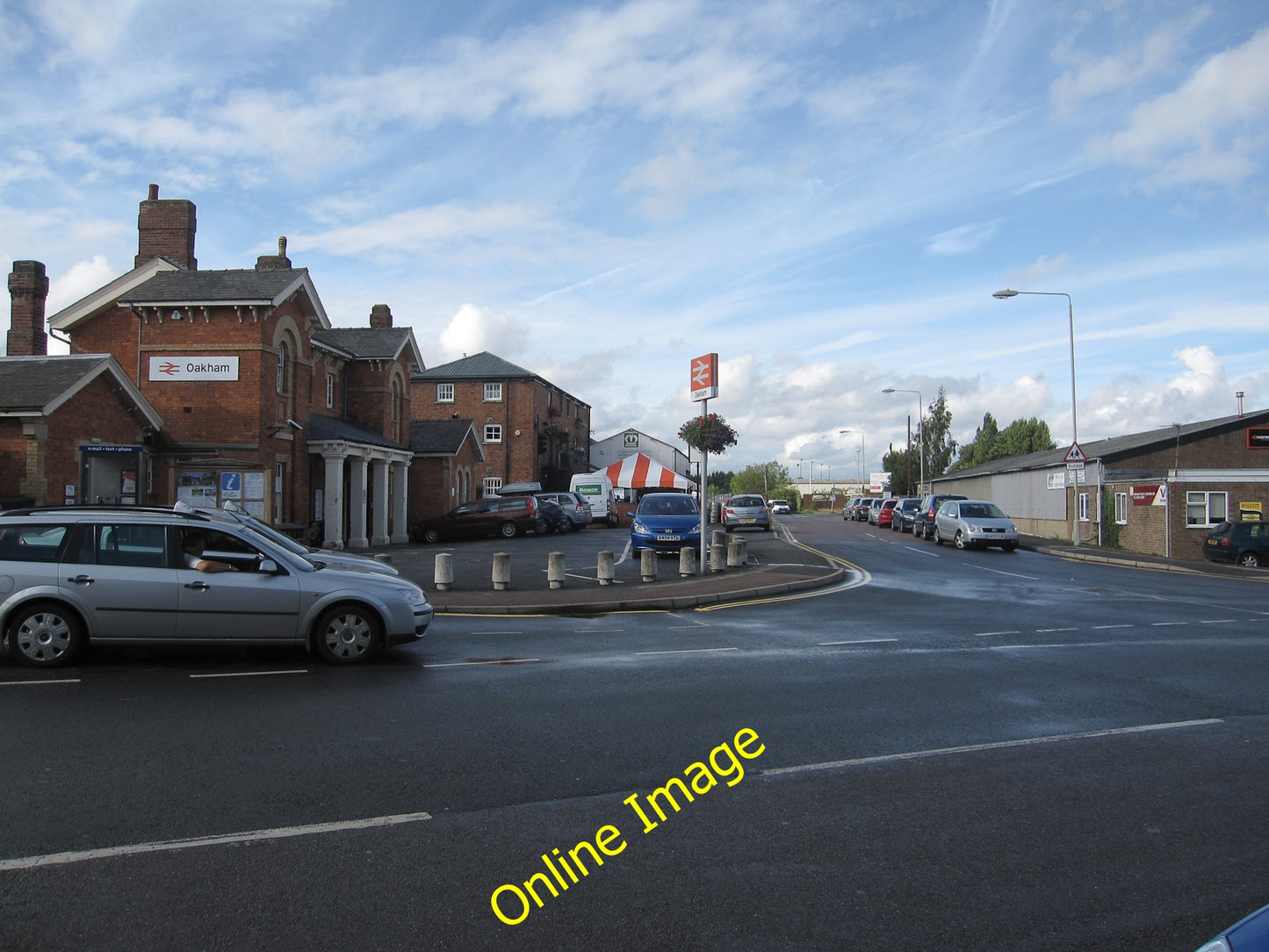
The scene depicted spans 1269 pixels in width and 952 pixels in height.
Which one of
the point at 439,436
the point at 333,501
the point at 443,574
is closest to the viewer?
the point at 443,574

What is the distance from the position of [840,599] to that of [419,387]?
1811 inches

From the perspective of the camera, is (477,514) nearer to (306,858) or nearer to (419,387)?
(419,387)

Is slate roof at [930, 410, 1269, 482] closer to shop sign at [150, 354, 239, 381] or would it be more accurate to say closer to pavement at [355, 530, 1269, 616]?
pavement at [355, 530, 1269, 616]

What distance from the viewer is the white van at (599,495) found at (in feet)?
147

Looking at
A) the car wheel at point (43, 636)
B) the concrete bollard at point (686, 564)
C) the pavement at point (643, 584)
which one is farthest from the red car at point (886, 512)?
the car wheel at point (43, 636)

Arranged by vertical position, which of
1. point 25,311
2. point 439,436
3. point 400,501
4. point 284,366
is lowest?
point 400,501

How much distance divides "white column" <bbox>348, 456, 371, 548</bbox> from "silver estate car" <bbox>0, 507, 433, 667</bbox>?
67.2 feet

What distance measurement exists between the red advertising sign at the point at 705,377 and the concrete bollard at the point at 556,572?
15.1ft

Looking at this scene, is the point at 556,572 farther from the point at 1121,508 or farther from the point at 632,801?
the point at 1121,508

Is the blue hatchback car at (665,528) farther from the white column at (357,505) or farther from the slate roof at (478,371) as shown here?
the slate roof at (478,371)

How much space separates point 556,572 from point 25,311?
20761mm

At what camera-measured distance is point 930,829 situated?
4.77m

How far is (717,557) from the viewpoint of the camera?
2100 centimetres

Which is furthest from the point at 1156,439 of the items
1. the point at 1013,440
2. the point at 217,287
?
the point at 1013,440
